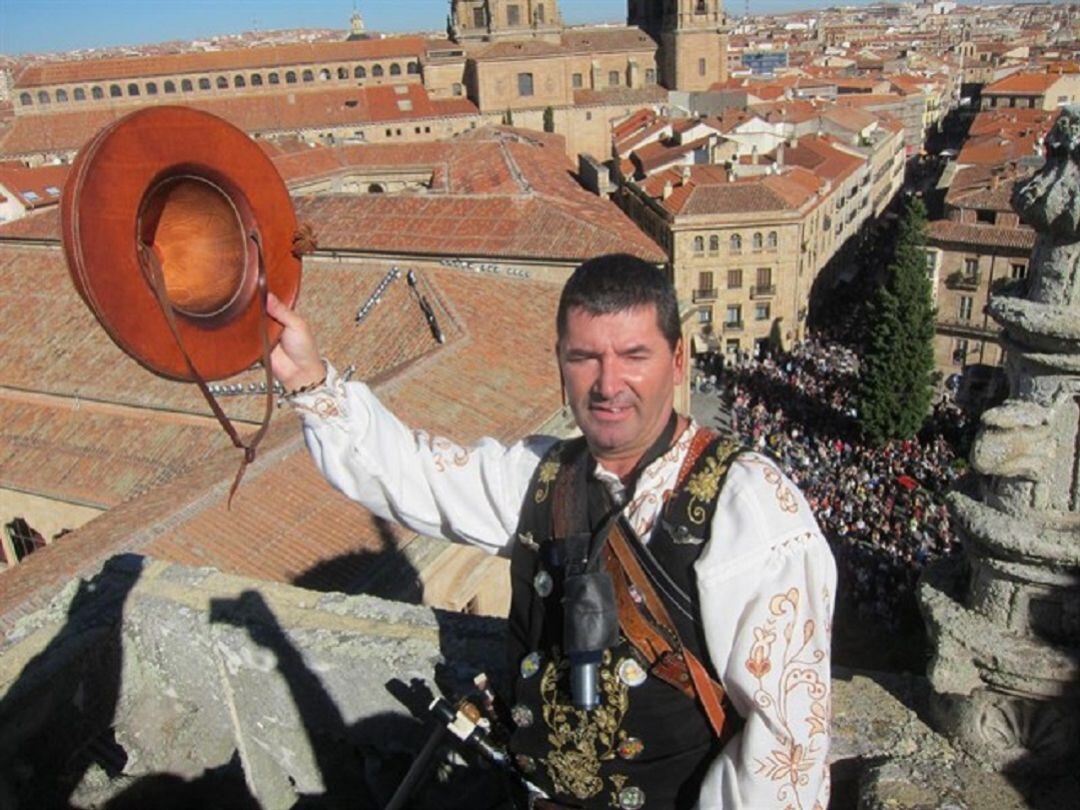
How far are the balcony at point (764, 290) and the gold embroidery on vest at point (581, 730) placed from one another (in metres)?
31.0

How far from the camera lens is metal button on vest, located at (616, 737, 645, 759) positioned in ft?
8.22

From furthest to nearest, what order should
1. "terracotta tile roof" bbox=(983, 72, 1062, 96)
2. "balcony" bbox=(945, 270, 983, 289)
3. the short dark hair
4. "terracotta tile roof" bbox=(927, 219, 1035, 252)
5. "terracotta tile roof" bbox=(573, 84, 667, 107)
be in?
"terracotta tile roof" bbox=(983, 72, 1062, 96) < "terracotta tile roof" bbox=(573, 84, 667, 107) < "balcony" bbox=(945, 270, 983, 289) < "terracotta tile roof" bbox=(927, 219, 1035, 252) < the short dark hair

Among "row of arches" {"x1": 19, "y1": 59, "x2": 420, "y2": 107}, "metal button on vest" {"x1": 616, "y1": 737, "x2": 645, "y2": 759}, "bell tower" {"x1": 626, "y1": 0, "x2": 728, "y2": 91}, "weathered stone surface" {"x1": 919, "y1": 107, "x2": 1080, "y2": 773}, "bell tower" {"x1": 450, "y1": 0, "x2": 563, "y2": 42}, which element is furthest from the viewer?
"bell tower" {"x1": 626, "y1": 0, "x2": 728, "y2": 91}

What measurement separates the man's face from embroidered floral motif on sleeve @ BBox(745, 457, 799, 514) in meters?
0.30

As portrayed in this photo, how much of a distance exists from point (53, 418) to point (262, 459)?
6.42 metres

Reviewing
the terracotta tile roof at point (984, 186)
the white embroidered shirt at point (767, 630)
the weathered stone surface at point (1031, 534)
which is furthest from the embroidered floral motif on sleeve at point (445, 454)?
the terracotta tile roof at point (984, 186)

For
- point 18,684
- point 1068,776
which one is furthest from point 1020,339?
point 18,684

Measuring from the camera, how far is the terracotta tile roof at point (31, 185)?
119 ft

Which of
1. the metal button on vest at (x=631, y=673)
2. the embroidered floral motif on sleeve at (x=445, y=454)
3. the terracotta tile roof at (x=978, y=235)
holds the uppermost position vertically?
the embroidered floral motif on sleeve at (x=445, y=454)

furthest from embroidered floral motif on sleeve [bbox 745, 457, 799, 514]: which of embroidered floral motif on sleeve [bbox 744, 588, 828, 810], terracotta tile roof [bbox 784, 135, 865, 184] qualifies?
terracotta tile roof [bbox 784, 135, 865, 184]

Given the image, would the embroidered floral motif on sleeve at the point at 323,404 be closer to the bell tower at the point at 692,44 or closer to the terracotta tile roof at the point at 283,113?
the terracotta tile roof at the point at 283,113

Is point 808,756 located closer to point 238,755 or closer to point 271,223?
point 271,223

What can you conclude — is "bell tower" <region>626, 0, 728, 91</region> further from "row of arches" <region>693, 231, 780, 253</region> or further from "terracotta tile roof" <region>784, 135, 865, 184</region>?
"row of arches" <region>693, 231, 780, 253</region>

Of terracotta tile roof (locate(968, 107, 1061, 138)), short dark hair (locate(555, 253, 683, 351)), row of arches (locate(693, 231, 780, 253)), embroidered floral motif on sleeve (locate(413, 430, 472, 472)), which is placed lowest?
row of arches (locate(693, 231, 780, 253))
